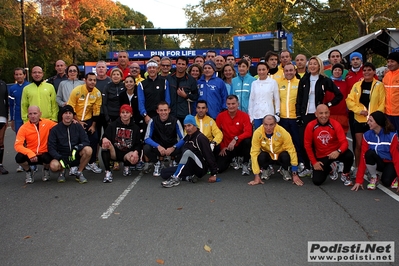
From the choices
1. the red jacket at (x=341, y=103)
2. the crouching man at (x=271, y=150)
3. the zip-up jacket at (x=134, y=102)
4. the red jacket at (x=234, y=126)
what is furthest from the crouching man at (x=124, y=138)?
the red jacket at (x=341, y=103)

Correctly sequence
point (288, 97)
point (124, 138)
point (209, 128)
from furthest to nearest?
point (209, 128), point (124, 138), point (288, 97)

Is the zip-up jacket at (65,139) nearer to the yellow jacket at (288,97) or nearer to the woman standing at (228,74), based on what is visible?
the woman standing at (228,74)

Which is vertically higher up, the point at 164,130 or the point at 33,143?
the point at 164,130

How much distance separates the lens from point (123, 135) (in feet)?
26.3

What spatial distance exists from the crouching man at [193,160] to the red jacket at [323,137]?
167 centimetres

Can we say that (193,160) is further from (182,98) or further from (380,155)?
(380,155)

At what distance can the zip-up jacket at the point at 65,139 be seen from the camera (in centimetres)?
754

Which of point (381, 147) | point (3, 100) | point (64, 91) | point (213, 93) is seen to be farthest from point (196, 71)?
point (3, 100)

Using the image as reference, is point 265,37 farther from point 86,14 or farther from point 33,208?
point 33,208

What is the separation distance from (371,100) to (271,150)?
190cm

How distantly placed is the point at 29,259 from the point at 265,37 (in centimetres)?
2849

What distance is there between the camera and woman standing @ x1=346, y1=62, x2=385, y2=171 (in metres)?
7.16

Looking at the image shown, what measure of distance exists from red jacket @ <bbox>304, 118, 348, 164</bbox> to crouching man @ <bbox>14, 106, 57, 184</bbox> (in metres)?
4.59

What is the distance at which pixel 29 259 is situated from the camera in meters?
4.08
